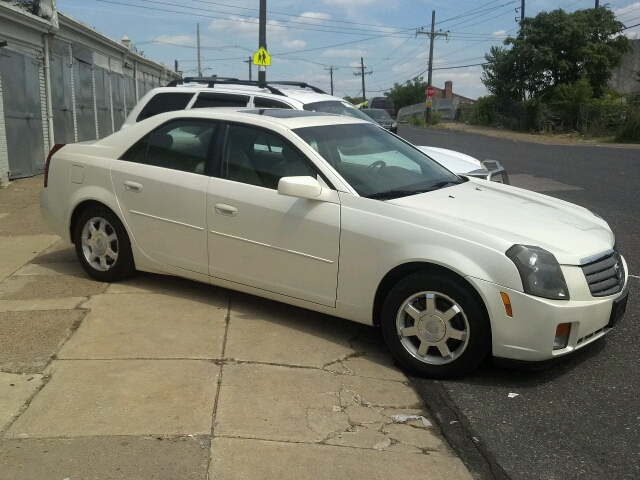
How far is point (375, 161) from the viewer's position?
586 cm

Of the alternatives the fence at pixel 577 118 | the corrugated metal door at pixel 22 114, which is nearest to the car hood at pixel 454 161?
the corrugated metal door at pixel 22 114

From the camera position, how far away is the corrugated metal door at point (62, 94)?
52.1ft

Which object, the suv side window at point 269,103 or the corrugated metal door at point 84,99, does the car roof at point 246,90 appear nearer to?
the suv side window at point 269,103

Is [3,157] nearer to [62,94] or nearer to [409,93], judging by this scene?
[62,94]

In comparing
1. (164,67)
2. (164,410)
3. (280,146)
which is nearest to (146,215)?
(280,146)

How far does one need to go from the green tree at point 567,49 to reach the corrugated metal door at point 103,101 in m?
32.0

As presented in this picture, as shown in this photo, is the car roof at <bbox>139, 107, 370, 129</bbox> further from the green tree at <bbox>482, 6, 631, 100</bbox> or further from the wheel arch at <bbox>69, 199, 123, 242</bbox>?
the green tree at <bbox>482, 6, 631, 100</bbox>

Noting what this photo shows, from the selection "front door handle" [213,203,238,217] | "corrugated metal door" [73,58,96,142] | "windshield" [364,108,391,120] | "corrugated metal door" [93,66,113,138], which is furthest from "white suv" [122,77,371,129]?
"windshield" [364,108,391,120]

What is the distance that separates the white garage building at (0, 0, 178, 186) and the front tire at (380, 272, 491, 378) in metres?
9.89

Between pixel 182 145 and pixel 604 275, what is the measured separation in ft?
10.9

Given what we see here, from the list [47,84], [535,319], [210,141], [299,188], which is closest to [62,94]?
[47,84]

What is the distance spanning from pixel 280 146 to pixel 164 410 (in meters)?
2.23

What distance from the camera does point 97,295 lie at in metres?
6.26

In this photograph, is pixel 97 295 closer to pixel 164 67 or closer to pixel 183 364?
pixel 183 364
